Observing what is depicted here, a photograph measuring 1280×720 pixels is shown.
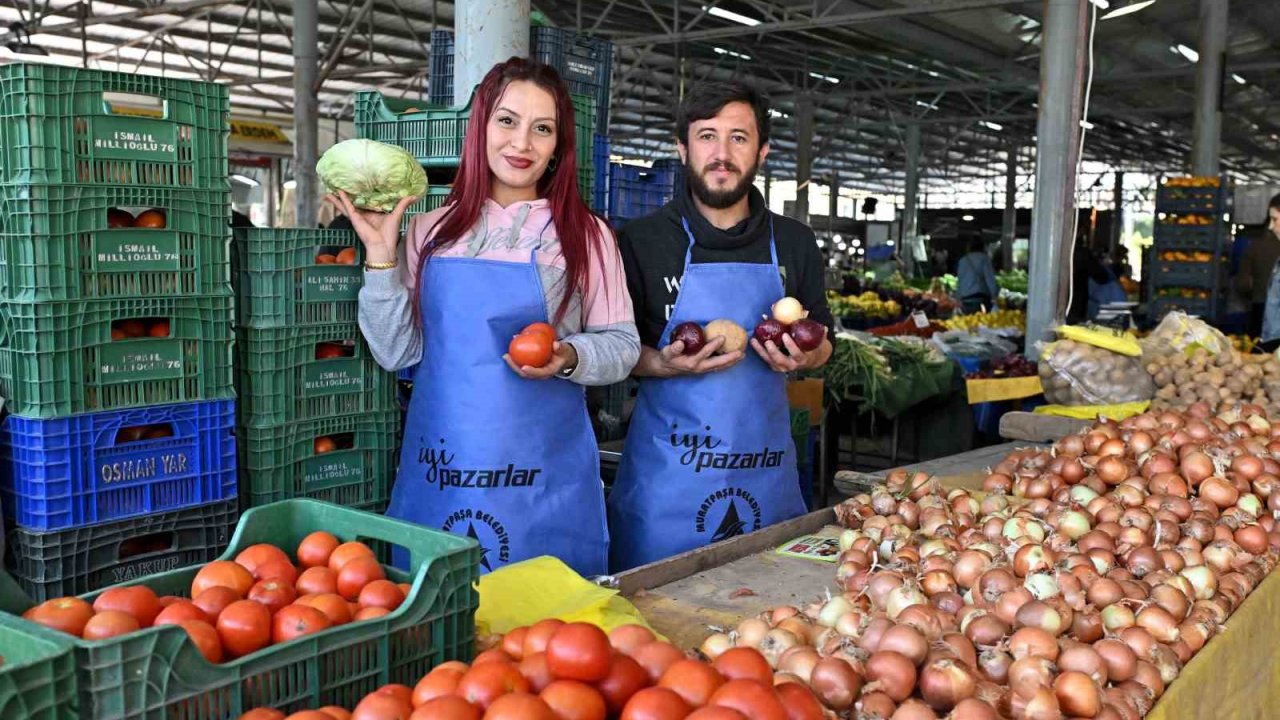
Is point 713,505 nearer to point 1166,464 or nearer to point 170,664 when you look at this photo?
point 1166,464

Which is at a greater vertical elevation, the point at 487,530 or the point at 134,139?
the point at 134,139

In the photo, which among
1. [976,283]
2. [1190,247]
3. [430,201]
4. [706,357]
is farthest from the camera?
[976,283]

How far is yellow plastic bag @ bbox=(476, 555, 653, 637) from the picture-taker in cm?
202

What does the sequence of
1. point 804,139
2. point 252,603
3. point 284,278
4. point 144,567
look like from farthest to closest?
point 804,139 < point 284,278 < point 144,567 < point 252,603

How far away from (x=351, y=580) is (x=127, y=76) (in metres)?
1.63

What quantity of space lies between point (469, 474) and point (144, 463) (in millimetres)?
811

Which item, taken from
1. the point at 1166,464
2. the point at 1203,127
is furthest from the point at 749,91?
the point at 1203,127

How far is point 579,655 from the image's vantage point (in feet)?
4.66

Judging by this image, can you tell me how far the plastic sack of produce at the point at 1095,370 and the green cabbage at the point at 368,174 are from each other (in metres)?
3.83

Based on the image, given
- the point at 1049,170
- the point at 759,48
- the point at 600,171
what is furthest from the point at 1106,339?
the point at 759,48

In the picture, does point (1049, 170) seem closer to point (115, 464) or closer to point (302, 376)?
point (302, 376)

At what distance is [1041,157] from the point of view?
896 centimetres

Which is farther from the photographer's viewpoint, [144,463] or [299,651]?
[144,463]

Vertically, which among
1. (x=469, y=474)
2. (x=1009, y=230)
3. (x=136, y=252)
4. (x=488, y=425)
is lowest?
(x=469, y=474)
